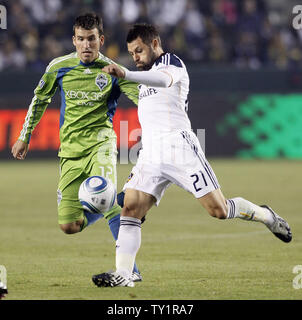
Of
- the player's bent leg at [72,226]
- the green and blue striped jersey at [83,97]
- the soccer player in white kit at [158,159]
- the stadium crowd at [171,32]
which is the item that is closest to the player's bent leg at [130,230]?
the soccer player in white kit at [158,159]

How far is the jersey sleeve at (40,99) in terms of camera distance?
7578 millimetres

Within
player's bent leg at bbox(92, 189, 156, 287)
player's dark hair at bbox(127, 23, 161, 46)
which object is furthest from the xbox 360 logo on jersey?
player's bent leg at bbox(92, 189, 156, 287)

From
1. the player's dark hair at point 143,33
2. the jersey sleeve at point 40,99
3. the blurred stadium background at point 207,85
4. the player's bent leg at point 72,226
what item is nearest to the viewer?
the player's dark hair at point 143,33

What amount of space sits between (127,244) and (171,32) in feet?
49.4

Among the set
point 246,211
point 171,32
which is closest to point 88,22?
point 246,211

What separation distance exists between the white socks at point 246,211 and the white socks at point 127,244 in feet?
2.50

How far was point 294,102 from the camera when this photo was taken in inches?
799

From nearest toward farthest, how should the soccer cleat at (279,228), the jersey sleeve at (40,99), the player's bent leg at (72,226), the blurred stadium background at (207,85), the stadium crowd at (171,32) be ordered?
1. the player's bent leg at (72,226)
2. the soccer cleat at (279,228)
3. the jersey sleeve at (40,99)
4. the blurred stadium background at (207,85)
5. the stadium crowd at (171,32)

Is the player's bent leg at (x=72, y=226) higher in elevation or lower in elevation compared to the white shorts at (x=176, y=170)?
lower

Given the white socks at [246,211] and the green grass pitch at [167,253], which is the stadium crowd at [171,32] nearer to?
the green grass pitch at [167,253]

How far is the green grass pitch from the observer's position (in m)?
6.36

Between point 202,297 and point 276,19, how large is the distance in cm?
1819

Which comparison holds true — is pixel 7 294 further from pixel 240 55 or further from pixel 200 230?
pixel 240 55

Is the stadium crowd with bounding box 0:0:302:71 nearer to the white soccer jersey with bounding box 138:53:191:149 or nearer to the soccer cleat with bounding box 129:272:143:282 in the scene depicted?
the white soccer jersey with bounding box 138:53:191:149
